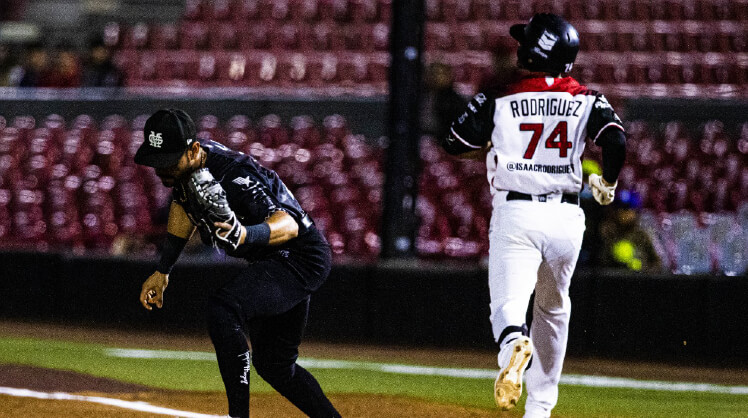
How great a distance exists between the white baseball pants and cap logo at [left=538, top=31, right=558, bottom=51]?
703 mm

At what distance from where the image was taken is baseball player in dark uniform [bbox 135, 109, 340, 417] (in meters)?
4.16

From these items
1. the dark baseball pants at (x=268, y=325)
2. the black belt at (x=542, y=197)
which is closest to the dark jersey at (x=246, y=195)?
the dark baseball pants at (x=268, y=325)

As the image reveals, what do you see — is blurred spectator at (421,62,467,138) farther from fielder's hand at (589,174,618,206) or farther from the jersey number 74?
the jersey number 74

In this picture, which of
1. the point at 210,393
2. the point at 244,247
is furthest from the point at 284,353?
the point at 210,393

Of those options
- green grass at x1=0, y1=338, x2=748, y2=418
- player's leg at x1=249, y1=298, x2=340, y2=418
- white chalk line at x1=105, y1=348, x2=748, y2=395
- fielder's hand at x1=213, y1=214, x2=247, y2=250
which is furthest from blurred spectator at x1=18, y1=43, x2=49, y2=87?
fielder's hand at x1=213, y1=214, x2=247, y2=250

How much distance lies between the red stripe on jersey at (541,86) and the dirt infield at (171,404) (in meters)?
2.36

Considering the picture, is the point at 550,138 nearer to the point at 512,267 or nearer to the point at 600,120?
the point at 600,120

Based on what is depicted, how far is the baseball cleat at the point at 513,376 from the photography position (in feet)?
13.7

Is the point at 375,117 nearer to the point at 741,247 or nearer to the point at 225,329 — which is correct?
the point at 741,247

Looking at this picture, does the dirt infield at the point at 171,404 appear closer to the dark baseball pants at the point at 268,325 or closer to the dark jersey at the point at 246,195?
the dark baseball pants at the point at 268,325

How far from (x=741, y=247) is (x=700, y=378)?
171 centimetres

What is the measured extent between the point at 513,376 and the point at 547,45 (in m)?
1.56

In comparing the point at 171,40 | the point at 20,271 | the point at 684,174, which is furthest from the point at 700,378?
the point at 171,40

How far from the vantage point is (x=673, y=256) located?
32.2ft
